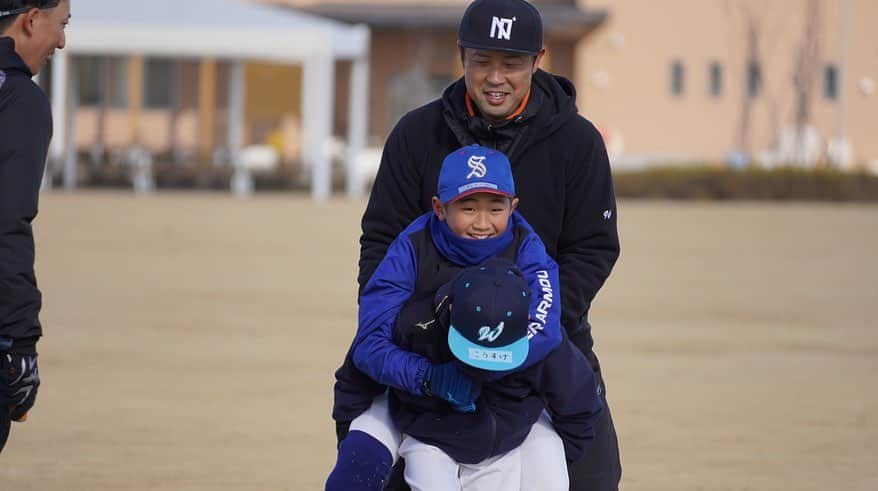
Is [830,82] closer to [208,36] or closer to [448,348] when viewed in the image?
[208,36]

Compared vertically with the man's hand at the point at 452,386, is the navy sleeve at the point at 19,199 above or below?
above

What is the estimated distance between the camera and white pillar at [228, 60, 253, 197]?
103 ft

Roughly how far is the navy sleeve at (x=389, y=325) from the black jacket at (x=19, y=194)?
96cm

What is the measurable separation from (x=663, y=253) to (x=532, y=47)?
14.6 meters

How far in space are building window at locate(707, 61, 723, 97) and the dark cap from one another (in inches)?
1592

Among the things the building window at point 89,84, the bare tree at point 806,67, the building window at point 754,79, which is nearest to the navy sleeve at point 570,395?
the bare tree at point 806,67

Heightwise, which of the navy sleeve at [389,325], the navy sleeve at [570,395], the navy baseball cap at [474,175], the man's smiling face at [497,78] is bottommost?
the navy sleeve at [570,395]

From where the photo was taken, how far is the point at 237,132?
3438 cm

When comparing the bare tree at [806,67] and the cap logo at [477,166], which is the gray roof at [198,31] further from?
the cap logo at [477,166]

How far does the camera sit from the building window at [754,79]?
44.0 m

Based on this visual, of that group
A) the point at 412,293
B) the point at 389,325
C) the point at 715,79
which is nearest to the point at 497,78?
the point at 412,293

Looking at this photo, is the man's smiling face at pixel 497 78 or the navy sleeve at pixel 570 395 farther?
the man's smiling face at pixel 497 78

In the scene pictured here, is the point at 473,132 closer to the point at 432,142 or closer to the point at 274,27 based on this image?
the point at 432,142

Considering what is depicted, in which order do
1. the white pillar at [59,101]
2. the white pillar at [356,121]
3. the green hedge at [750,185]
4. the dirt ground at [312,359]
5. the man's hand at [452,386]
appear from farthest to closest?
1. the green hedge at [750,185]
2. the white pillar at [356,121]
3. the white pillar at [59,101]
4. the dirt ground at [312,359]
5. the man's hand at [452,386]
